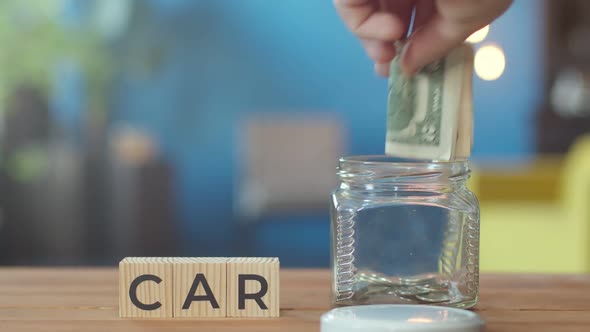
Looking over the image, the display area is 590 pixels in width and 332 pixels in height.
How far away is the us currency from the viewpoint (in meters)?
0.95

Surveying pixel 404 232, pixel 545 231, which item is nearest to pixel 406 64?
pixel 404 232

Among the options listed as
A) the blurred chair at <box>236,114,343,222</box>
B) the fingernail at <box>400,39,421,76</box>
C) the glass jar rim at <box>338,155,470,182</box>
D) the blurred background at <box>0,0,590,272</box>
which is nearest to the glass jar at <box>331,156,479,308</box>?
the glass jar rim at <box>338,155,470,182</box>

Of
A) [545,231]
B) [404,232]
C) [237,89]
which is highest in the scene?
[237,89]

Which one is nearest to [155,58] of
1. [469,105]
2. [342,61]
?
[342,61]

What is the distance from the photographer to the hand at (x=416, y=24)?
32.9 inches

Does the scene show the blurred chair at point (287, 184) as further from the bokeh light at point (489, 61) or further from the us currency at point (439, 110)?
the us currency at point (439, 110)

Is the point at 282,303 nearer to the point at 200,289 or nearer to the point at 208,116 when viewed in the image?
the point at 200,289

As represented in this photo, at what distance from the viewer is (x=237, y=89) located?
598 cm

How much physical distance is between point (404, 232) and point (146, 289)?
305mm

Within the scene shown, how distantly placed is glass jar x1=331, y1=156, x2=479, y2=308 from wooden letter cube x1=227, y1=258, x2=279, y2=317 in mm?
101

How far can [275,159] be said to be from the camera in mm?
5625

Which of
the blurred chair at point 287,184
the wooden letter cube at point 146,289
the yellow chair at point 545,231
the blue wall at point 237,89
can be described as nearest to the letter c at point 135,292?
the wooden letter cube at point 146,289

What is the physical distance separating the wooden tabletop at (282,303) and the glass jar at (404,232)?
0.05 meters

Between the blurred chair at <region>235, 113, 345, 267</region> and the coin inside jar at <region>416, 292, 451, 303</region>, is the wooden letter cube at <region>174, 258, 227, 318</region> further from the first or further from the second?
the blurred chair at <region>235, 113, 345, 267</region>
